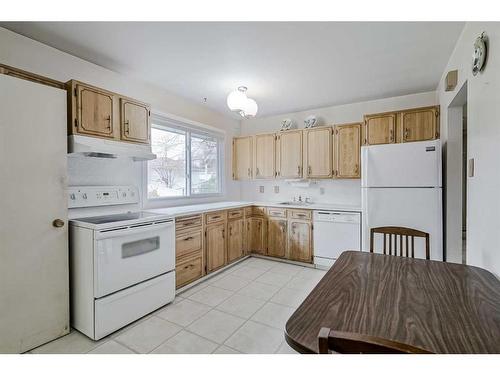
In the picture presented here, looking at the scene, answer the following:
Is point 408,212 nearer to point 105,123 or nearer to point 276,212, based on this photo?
point 276,212

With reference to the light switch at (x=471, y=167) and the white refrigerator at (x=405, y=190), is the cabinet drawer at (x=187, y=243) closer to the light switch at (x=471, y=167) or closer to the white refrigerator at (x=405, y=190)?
the white refrigerator at (x=405, y=190)

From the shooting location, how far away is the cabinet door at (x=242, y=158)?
14.6 feet

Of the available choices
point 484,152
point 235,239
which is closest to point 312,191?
point 235,239

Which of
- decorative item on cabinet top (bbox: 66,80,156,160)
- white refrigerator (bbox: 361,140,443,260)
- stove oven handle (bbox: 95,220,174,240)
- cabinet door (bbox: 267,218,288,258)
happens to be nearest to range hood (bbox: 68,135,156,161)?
decorative item on cabinet top (bbox: 66,80,156,160)

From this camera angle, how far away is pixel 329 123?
4043 millimetres

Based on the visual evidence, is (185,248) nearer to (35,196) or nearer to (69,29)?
(35,196)

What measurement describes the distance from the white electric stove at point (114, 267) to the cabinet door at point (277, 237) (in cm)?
173

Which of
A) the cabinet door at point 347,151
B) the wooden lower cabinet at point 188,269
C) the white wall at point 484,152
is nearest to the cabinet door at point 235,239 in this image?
the wooden lower cabinet at point 188,269

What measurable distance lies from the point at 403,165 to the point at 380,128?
2.49ft

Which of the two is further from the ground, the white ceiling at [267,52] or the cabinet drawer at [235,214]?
the white ceiling at [267,52]

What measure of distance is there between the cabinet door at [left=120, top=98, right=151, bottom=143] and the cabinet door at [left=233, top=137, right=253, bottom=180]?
2.00 metres

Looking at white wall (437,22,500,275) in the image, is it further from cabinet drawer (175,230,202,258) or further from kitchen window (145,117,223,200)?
kitchen window (145,117,223,200)
